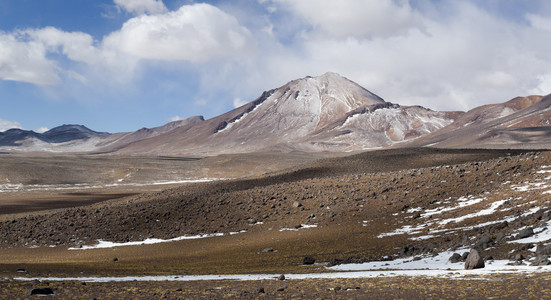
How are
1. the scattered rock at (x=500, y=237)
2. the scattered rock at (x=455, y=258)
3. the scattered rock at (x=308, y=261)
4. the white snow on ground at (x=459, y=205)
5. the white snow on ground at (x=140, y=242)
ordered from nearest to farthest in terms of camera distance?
the scattered rock at (x=455, y=258)
the scattered rock at (x=500, y=237)
the scattered rock at (x=308, y=261)
the white snow on ground at (x=459, y=205)
the white snow on ground at (x=140, y=242)

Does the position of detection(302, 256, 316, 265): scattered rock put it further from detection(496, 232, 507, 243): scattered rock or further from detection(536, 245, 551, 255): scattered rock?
detection(536, 245, 551, 255): scattered rock

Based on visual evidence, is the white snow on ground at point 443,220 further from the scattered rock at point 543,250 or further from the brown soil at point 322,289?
the brown soil at point 322,289

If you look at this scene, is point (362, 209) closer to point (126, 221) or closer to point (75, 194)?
point (126, 221)

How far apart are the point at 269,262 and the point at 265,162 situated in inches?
4010

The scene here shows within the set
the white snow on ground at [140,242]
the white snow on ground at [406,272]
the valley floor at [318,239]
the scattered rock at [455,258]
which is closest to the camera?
the valley floor at [318,239]

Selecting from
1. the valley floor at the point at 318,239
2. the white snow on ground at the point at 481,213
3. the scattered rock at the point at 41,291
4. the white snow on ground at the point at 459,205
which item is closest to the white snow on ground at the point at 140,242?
the valley floor at the point at 318,239

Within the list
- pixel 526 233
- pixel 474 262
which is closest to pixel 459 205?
pixel 526 233

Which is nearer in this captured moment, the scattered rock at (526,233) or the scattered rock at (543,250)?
the scattered rock at (543,250)

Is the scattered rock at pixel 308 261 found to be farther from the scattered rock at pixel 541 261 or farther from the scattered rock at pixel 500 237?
the scattered rock at pixel 541 261

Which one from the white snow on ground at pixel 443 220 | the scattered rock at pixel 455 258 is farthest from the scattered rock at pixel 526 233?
the white snow on ground at pixel 443 220

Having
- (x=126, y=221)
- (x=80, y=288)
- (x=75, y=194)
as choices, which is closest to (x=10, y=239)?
(x=126, y=221)

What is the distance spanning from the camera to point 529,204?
75.6 ft

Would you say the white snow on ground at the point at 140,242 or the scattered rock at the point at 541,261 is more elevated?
the scattered rock at the point at 541,261

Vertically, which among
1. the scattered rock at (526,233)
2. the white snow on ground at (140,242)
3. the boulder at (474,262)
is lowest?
the white snow on ground at (140,242)
